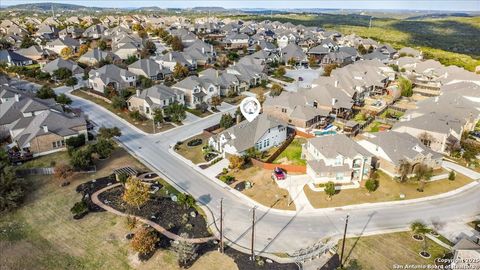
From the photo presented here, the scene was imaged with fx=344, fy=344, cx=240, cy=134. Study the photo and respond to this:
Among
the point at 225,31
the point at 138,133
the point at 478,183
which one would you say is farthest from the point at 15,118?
the point at 225,31

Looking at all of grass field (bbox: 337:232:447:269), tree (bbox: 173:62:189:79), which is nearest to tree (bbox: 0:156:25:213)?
grass field (bbox: 337:232:447:269)

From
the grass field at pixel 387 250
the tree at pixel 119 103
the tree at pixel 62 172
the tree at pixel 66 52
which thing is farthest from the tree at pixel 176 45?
the grass field at pixel 387 250

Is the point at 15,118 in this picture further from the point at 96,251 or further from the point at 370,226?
the point at 370,226

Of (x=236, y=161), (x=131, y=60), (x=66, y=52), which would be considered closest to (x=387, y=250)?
(x=236, y=161)

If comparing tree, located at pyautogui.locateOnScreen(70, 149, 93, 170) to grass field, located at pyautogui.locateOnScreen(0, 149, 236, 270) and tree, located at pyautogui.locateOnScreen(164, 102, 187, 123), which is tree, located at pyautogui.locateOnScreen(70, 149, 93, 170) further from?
tree, located at pyautogui.locateOnScreen(164, 102, 187, 123)

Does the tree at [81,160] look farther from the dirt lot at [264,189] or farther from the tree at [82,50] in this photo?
the tree at [82,50]

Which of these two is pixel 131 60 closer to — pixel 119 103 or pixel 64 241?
pixel 119 103
